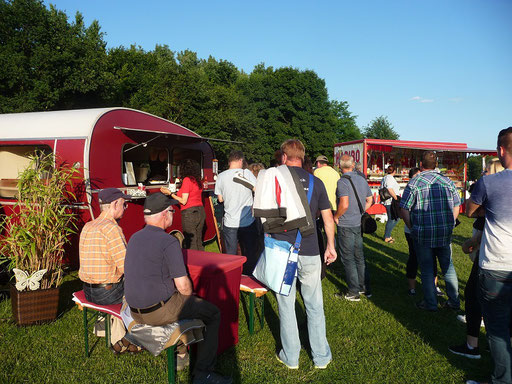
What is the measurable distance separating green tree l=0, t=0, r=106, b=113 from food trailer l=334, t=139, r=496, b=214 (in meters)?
15.8

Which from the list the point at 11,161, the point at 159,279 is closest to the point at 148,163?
the point at 11,161

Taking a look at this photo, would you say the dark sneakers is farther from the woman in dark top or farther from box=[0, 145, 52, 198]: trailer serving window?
box=[0, 145, 52, 198]: trailer serving window

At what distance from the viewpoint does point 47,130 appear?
233 inches

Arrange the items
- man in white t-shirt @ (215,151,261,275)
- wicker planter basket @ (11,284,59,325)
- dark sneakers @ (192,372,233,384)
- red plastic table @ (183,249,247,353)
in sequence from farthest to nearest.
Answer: man in white t-shirt @ (215,151,261,275) < wicker planter basket @ (11,284,59,325) < red plastic table @ (183,249,247,353) < dark sneakers @ (192,372,233,384)

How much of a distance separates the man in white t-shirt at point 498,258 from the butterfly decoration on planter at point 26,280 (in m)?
4.45

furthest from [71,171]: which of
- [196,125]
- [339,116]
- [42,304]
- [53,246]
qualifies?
[339,116]

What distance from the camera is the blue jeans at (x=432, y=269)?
4.23m

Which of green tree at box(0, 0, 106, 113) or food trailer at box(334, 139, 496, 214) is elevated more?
green tree at box(0, 0, 106, 113)

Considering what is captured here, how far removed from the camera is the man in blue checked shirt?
13.6 ft

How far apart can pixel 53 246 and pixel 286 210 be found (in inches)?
124

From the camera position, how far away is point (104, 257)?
337cm

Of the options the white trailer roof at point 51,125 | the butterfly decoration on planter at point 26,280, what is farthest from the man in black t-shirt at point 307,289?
the white trailer roof at point 51,125

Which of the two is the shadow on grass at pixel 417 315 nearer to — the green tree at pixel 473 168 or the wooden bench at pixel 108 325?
the wooden bench at pixel 108 325


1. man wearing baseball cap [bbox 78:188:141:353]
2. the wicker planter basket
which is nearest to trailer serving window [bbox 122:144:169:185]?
the wicker planter basket
